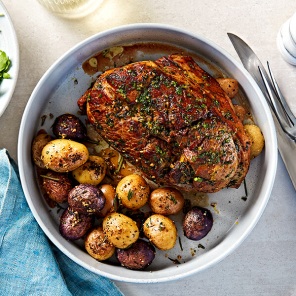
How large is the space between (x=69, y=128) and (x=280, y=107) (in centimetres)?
94

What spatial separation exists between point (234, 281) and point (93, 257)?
0.68 metres

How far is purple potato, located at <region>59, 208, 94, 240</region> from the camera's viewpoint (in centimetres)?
205

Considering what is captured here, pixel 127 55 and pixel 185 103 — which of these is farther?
pixel 127 55

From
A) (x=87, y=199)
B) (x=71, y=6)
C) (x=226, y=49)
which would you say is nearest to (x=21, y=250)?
(x=87, y=199)

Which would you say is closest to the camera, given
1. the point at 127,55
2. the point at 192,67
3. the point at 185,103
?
the point at 185,103

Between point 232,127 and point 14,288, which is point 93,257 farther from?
point 232,127

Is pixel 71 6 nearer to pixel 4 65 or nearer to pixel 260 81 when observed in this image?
pixel 4 65

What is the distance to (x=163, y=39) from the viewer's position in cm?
214

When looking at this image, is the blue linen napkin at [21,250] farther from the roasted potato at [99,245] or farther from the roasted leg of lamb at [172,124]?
the roasted leg of lamb at [172,124]

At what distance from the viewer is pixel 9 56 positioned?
2129 mm

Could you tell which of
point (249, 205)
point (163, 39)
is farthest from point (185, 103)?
point (249, 205)

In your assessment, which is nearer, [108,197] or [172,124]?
[172,124]

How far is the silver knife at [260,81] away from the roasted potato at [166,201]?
52 centimetres

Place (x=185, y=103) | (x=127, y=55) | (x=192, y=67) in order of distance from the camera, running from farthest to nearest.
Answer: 1. (x=127, y=55)
2. (x=192, y=67)
3. (x=185, y=103)
